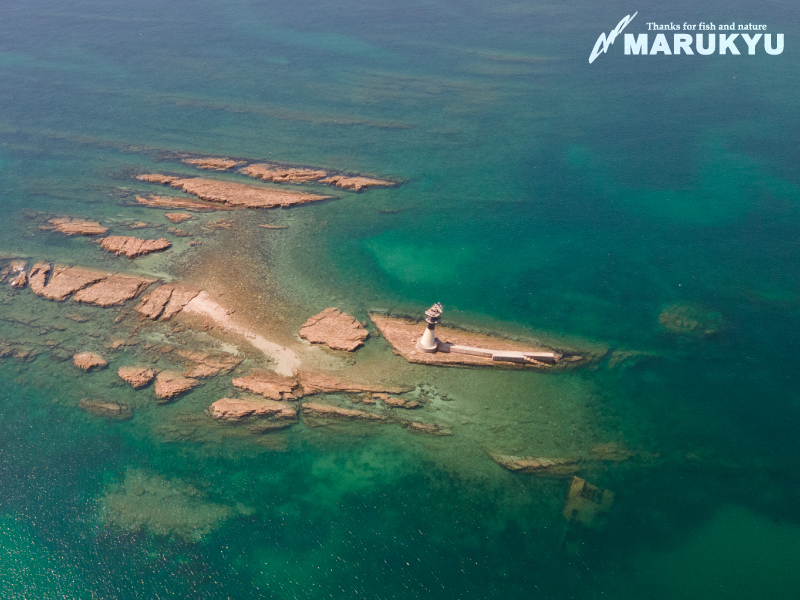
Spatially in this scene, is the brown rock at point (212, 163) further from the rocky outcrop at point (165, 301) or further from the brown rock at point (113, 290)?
the rocky outcrop at point (165, 301)

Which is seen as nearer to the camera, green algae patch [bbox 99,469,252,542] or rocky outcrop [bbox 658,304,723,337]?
green algae patch [bbox 99,469,252,542]

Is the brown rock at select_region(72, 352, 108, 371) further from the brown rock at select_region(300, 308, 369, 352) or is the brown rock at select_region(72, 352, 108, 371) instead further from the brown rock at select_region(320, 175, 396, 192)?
the brown rock at select_region(320, 175, 396, 192)

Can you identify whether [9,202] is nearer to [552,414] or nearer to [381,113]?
[381,113]

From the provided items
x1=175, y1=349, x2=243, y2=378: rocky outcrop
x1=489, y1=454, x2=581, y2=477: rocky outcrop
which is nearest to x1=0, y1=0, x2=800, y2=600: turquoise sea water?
x1=489, y1=454, x2=581, y2=477: rocky outcrop

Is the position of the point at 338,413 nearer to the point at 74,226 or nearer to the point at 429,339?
the point at 429,339

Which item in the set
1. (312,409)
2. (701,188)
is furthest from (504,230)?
(312,409)

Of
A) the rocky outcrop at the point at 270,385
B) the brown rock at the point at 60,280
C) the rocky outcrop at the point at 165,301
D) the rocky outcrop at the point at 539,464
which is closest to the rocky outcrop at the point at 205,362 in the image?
the rocky outcrop at the point at 270,385
